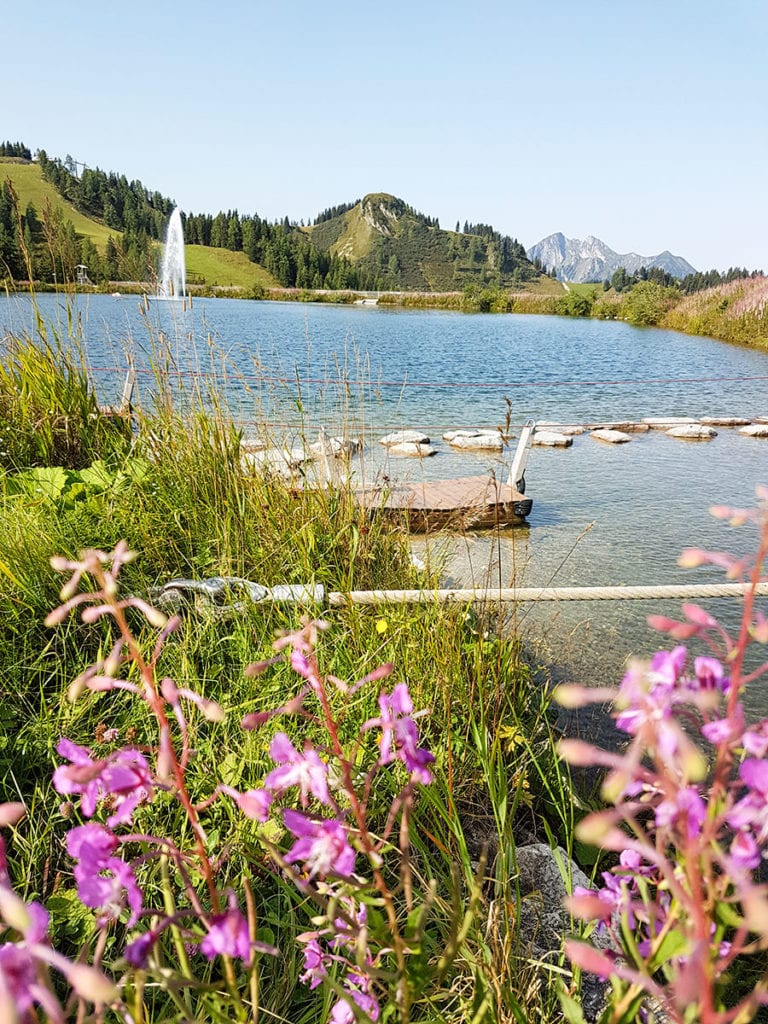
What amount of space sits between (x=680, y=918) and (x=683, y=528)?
636 centimetres

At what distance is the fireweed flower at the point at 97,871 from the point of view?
2.10 ft

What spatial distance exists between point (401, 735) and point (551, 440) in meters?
10.4

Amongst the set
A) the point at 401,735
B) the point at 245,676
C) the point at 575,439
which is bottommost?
the point at 575,439

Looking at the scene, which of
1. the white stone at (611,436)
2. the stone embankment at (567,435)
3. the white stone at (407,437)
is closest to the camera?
the stone embankment at (567,435)

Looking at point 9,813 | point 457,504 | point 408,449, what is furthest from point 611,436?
point 9,813

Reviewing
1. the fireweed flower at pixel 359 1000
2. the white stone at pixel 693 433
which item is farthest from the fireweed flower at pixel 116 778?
the white stone at pixel 693 433

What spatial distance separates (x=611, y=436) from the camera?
1099 cm

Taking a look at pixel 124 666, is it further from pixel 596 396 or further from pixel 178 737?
pixel 596 396

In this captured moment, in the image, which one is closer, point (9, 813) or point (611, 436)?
point (9, 813)

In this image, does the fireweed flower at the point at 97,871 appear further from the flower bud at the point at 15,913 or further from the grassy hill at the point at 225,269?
the grassy hill at the point at 225,269

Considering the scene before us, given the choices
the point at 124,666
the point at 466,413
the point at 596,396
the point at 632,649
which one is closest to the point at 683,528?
the point at 632,649

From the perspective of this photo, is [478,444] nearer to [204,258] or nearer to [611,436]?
[611,436]

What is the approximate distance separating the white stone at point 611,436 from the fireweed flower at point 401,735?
10807mm

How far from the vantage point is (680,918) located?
0.63m
